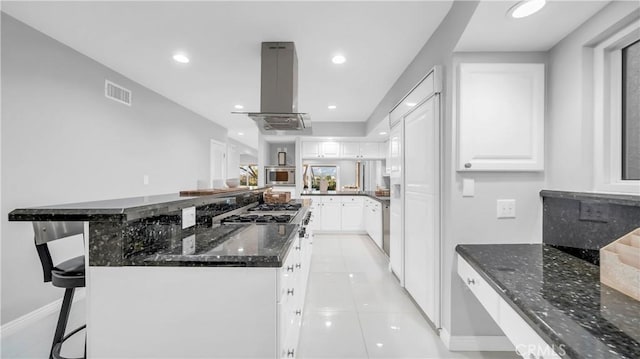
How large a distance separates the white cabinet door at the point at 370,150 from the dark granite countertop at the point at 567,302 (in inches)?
172

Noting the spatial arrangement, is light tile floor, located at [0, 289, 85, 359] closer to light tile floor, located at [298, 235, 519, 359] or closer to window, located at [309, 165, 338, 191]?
light tile floor, located at [298, 235, 519, 359]

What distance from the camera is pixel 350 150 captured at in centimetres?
573

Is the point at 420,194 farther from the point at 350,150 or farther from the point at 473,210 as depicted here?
the point at 350,150

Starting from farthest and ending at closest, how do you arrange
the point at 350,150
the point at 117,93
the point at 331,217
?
1. the point at 350,150
2. the point at 331,217
3. the point at 117,93

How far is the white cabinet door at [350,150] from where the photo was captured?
5727mm

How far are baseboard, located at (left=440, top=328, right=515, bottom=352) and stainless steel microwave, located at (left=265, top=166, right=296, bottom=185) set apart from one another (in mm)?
4294

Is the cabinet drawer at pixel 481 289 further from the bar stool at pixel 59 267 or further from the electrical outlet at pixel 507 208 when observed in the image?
the bar stool at pixel 59 267

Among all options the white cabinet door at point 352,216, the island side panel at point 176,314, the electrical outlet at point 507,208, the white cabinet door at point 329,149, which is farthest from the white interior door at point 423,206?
the white cabinet door at point 329,149

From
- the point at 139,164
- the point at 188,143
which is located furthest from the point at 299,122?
the point at 188,143

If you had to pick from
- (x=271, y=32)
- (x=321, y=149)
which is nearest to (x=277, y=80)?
(x=271, y=32)

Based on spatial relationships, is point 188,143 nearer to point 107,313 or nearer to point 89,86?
point 89,86

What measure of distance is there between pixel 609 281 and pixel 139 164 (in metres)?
4.50

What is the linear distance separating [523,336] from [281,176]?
500cm

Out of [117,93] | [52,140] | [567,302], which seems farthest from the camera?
[117,93]
